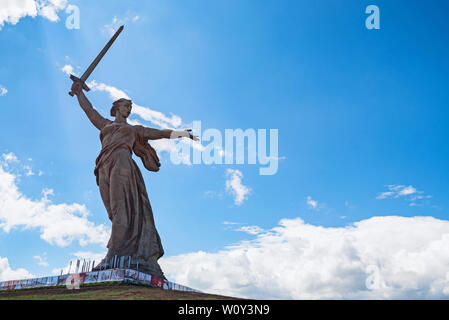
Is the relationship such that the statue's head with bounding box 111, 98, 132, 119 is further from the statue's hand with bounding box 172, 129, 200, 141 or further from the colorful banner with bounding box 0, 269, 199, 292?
the colorful banner with bounding box 0, 269, 199, 292

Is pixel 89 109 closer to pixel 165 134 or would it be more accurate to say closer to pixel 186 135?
pixel 165 134

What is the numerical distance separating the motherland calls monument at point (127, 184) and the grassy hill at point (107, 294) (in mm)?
2028

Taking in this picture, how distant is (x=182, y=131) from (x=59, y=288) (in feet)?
23.5

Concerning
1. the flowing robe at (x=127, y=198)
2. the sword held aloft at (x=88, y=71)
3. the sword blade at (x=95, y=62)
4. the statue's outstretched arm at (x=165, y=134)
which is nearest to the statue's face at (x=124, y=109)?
the flowing robe at (x=127, y=198)

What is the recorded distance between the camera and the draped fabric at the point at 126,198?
14664mm

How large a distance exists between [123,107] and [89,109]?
181cm

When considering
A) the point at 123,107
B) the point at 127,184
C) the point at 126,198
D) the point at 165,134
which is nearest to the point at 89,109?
the point at 123,107

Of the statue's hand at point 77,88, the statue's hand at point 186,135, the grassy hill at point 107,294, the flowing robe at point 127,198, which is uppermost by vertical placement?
the statue's hand at point 77,88

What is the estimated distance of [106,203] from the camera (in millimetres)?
16016

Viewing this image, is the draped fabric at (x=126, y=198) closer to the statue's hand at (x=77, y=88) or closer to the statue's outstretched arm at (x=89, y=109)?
the statue's outstretched arm at (x=89, y=109)

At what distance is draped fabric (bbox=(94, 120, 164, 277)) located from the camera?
1466cm

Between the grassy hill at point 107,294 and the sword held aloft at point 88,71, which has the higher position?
the sword held aloft at point 88,71
